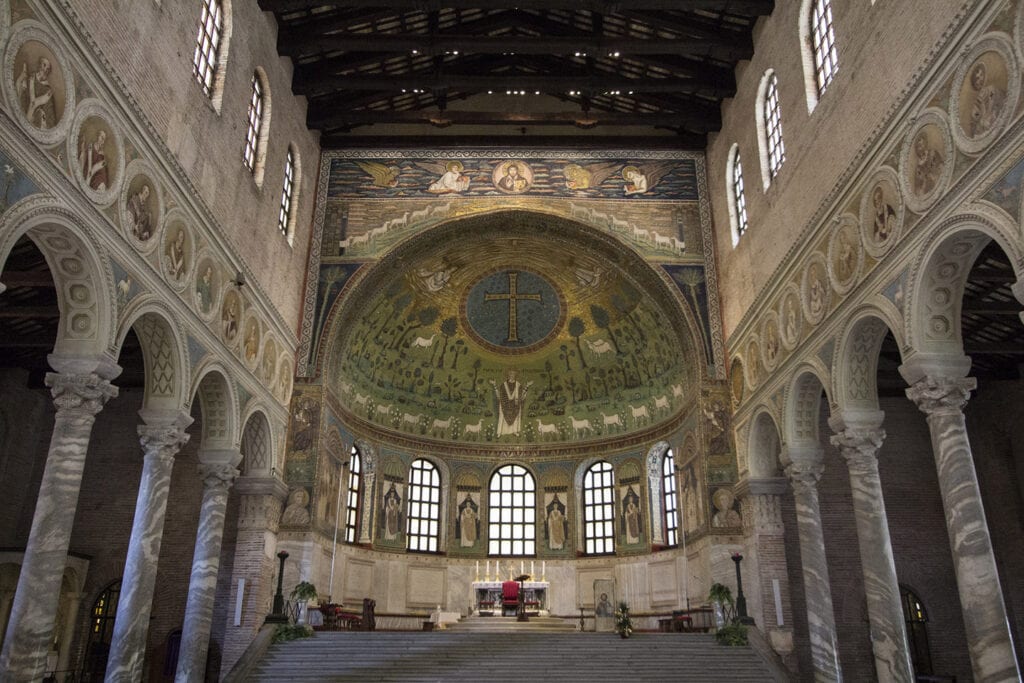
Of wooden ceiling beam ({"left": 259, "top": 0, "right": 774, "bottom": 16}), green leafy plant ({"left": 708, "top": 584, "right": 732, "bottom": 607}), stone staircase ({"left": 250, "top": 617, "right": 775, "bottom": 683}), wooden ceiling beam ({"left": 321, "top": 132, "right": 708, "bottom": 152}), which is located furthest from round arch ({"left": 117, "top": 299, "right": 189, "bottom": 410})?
green leafy plant ({"left": 708, "top": 584, "right": 732, "bottom": 607})

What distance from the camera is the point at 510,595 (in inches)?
1001

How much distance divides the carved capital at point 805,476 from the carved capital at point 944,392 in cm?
639

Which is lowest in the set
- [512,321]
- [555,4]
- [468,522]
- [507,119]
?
[468,522]

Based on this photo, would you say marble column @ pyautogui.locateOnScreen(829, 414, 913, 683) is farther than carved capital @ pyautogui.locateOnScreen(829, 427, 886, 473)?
No

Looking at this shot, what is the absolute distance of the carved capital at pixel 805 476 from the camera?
19.1 m

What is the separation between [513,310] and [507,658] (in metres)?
14.6

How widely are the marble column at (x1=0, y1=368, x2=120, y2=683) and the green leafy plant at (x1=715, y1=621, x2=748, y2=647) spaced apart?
14133 mm

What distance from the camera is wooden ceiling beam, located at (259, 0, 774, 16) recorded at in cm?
2070

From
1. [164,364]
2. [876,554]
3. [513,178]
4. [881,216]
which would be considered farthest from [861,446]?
[513,178]

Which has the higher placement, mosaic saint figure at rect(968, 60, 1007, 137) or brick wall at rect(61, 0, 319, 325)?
brick wall at rect(61, 0, 319, 325)

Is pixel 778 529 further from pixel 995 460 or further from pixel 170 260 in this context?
pixel 170 260

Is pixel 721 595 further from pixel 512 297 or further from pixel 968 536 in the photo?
pixel 512 297

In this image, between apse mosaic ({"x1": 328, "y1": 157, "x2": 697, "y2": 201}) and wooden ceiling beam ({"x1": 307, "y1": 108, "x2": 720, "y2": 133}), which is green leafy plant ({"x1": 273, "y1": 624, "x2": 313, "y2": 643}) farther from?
wooden ceiling beam ({"x1": 307, "y1": 108, "x2": 720, "y2": 133})

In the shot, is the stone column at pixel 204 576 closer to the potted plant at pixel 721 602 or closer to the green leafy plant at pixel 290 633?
the green leafy plant at pixel 290 633
